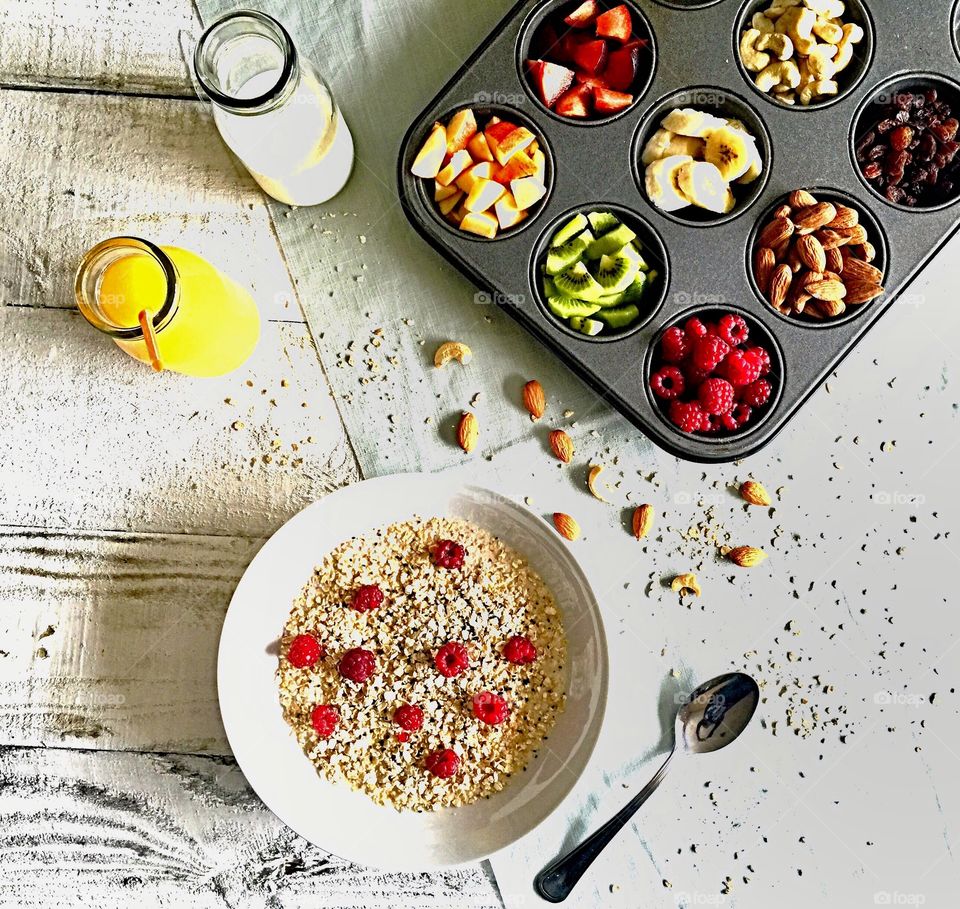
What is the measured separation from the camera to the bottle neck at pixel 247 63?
1.31 meters

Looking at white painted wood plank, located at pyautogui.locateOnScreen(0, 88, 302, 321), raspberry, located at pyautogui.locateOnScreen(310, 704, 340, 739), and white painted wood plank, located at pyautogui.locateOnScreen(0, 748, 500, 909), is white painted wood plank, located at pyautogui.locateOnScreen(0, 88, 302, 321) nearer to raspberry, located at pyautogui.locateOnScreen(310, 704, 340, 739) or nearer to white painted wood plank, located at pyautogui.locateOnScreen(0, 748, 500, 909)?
raspberry, located at pyautogui.locateOnScreen(310, 704, 340, 739)

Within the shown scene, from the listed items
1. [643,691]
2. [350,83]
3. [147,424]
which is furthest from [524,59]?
[643,691]

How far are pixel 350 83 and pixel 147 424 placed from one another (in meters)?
0.73

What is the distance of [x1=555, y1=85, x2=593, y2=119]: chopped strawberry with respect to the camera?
150 cm

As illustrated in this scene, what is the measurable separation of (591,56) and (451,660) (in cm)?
104

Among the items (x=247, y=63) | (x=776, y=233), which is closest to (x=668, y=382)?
(x=776, y=233)

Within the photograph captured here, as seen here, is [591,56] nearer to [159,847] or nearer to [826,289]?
[826,289]

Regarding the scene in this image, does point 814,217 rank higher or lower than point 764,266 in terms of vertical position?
higher

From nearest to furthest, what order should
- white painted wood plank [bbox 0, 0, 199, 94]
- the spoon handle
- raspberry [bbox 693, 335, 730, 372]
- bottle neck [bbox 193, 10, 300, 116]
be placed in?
bottle neck [bbox 193, 10, 300, 116] → raspberry [bbox 693, 335, 730, 372] → the spoon handle → white painted wood plank [bbox 0, 0, 199, 94]

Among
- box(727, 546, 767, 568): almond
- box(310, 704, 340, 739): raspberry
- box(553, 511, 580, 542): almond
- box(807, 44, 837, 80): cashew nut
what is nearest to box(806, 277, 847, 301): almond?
box(807, 44, 837, 80): cashew nut

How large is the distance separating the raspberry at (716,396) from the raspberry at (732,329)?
0.07 meters

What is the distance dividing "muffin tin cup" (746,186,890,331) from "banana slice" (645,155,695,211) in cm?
13

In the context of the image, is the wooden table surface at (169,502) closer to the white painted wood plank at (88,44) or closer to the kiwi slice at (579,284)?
the white painted wood plank at (88,44)

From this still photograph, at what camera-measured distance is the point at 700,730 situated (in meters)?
1.57
